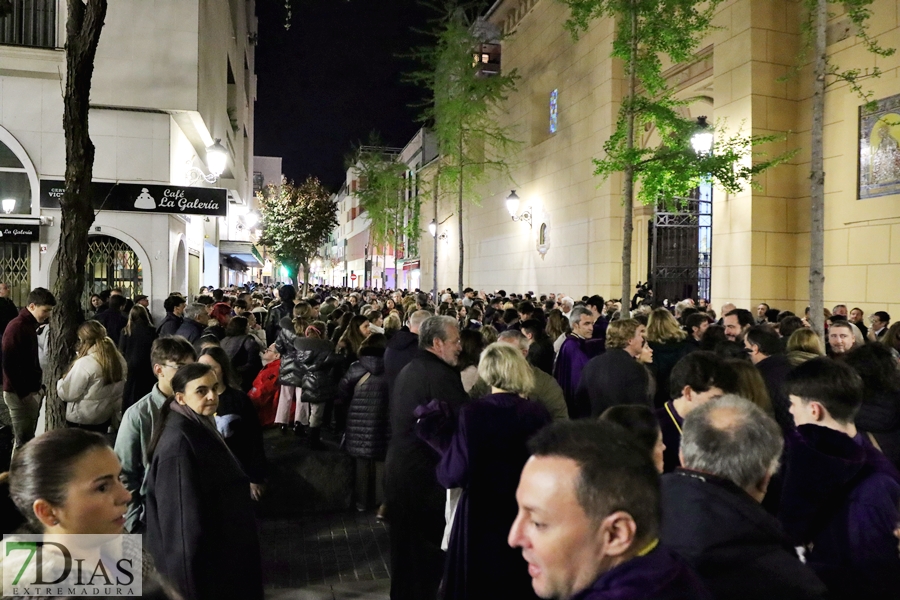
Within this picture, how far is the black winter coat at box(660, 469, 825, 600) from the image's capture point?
1.95m

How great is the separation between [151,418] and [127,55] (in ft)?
46.3

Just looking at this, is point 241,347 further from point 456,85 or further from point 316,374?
point 456,85

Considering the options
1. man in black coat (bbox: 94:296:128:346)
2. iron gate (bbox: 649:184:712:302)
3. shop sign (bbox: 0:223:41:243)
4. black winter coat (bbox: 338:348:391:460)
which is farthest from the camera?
iron gate (bbox: 649:184:712:302)

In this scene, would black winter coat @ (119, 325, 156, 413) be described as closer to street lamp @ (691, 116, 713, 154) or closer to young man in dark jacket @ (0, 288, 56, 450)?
young man in dark jacket @ (0, 288, 56, 450)

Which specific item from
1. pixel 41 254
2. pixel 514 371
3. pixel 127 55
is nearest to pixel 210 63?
pixel 127 55

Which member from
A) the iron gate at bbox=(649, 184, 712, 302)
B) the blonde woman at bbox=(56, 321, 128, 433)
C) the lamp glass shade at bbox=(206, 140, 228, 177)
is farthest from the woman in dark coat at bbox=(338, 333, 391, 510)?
the iron gate at bbox=(649, 184, 712, 302)

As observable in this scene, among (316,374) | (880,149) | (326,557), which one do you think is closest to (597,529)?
(326,557)

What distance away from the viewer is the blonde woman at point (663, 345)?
6527mm

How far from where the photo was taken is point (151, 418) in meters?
4.07

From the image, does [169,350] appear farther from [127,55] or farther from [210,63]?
[210,63]

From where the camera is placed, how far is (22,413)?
7.45 metres

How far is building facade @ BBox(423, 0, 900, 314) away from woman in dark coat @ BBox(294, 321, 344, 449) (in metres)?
8.43

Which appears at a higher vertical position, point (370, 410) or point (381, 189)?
point (381, 189)

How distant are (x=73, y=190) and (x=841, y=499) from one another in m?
5.39
